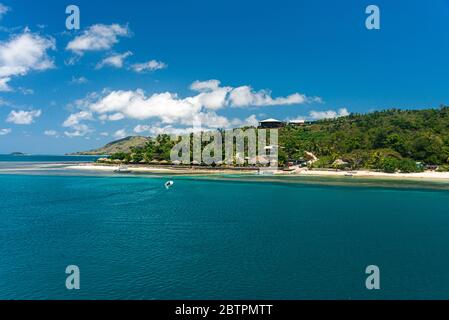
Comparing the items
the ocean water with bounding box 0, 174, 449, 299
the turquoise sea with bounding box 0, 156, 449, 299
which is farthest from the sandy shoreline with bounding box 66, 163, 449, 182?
the turquoise sea with bounding box 0, 156, 449, 299

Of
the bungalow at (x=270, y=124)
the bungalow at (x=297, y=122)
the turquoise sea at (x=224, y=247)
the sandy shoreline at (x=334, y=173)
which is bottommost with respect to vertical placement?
the turquoise sea at (x=224, y=247)

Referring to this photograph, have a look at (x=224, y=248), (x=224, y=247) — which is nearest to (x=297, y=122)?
(x=224, y=247)

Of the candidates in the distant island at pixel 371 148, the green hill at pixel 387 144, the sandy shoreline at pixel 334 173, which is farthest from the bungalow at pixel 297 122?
the sandy shoreline at pixel 334 173

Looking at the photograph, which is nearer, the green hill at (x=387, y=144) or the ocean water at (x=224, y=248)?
the ocean water at (x=224, y=248)

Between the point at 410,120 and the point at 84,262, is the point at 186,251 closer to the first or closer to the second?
the point at 84,262

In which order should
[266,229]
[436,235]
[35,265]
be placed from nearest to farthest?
Answer: [35,265] → [436,235] → [266,229]

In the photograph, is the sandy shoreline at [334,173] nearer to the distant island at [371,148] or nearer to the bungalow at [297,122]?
the distant island at [371,148]
